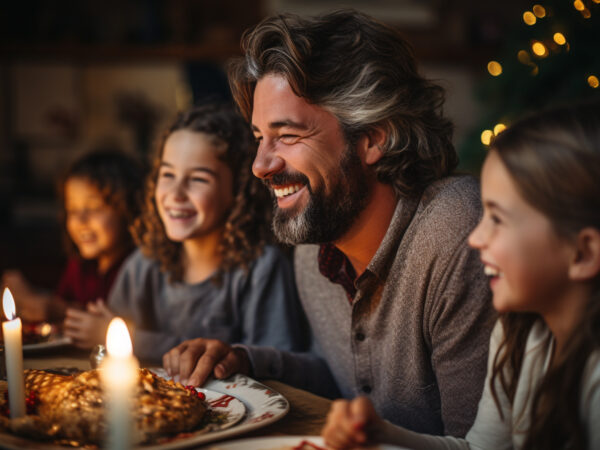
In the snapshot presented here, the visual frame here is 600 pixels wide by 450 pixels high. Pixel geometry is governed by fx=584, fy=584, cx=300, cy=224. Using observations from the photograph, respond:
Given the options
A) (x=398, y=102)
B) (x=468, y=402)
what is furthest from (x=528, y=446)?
(x=398, y=102)

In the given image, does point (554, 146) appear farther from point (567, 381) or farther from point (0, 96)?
point (0, 96)

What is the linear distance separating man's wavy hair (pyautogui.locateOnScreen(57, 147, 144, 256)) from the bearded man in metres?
1.05

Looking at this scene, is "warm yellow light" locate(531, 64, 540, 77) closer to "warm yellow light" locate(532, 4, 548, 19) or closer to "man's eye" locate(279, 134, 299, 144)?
"warm yellow light" locate(532, 4, 548, 19)

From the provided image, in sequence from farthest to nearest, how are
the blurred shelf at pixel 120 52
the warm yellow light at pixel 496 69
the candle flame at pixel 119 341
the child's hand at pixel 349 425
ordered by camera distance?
the blurred shelf at pixel 120 52
the warm yellow light at pixel 496 69
the child's hand at pixel 349 425
the candle flame at pixel 119 341

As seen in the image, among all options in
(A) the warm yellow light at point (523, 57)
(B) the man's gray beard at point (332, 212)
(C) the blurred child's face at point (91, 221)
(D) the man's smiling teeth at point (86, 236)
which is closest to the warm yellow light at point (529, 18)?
(A) the warm yellow light at point (523, 57)

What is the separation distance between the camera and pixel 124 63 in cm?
494

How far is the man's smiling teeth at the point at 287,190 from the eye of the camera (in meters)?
1.45

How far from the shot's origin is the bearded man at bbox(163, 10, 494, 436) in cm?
128

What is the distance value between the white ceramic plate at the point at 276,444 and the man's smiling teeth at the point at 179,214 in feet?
3.45

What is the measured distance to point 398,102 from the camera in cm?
147

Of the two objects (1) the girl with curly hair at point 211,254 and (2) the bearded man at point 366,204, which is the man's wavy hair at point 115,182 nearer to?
(1) the girl with curly hair at point 211,254

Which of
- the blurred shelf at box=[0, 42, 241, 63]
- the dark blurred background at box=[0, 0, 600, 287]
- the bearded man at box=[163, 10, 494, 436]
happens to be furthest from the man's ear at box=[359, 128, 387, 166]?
the blurred shelf at box=[0, 42, 241, 63]

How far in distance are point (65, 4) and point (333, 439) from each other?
4967mm

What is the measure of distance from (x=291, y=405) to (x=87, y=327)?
0.71 metres
